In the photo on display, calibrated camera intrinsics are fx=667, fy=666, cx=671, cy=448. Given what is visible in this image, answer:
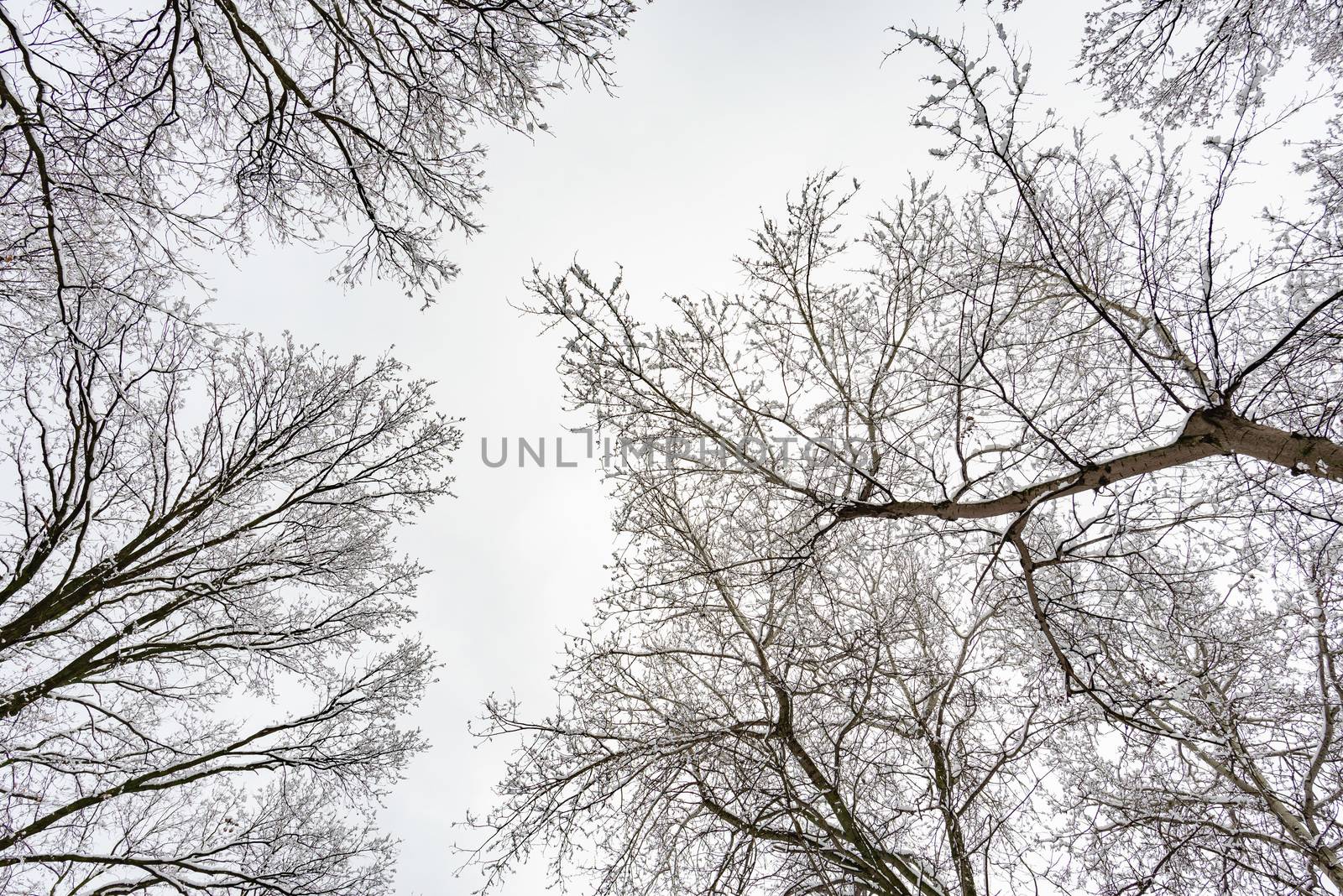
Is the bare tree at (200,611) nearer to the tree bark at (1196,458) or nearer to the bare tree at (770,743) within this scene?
the bare tree at (770,743)

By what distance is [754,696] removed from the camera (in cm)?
504

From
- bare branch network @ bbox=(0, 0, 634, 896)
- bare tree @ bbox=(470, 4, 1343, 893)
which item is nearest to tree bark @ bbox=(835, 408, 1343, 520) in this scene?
bare tree @ bbox=(470, 4, 1343, 893)


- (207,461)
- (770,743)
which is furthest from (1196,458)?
(207,461)

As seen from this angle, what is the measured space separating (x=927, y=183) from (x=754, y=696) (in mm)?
3825

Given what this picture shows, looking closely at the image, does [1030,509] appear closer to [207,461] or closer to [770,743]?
[770,743]

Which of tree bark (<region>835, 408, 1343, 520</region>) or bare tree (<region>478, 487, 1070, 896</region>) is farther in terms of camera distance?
bare tree (<region>478, 487, 1070, 896</region>)

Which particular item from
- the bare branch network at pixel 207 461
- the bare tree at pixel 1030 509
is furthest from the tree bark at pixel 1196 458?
the bare branch network at pixel 207 461

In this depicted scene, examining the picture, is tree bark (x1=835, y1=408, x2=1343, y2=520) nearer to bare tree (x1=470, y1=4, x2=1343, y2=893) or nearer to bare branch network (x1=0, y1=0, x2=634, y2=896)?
bare tree (x1=470, y1=4, x2=1343, y2=893)

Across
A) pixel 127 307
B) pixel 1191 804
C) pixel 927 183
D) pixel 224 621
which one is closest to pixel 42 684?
pixel 224 621

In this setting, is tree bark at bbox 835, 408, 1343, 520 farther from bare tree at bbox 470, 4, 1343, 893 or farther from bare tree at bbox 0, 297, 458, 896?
bare tree at bbox 0, 297, 458, 896

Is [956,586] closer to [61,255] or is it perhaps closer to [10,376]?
[61,255]

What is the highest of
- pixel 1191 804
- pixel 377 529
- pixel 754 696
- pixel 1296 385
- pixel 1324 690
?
pixel 377 529

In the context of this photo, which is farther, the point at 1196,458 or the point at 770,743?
the point at 770,743

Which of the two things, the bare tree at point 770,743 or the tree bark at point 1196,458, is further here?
the bare tree at point 770,743
